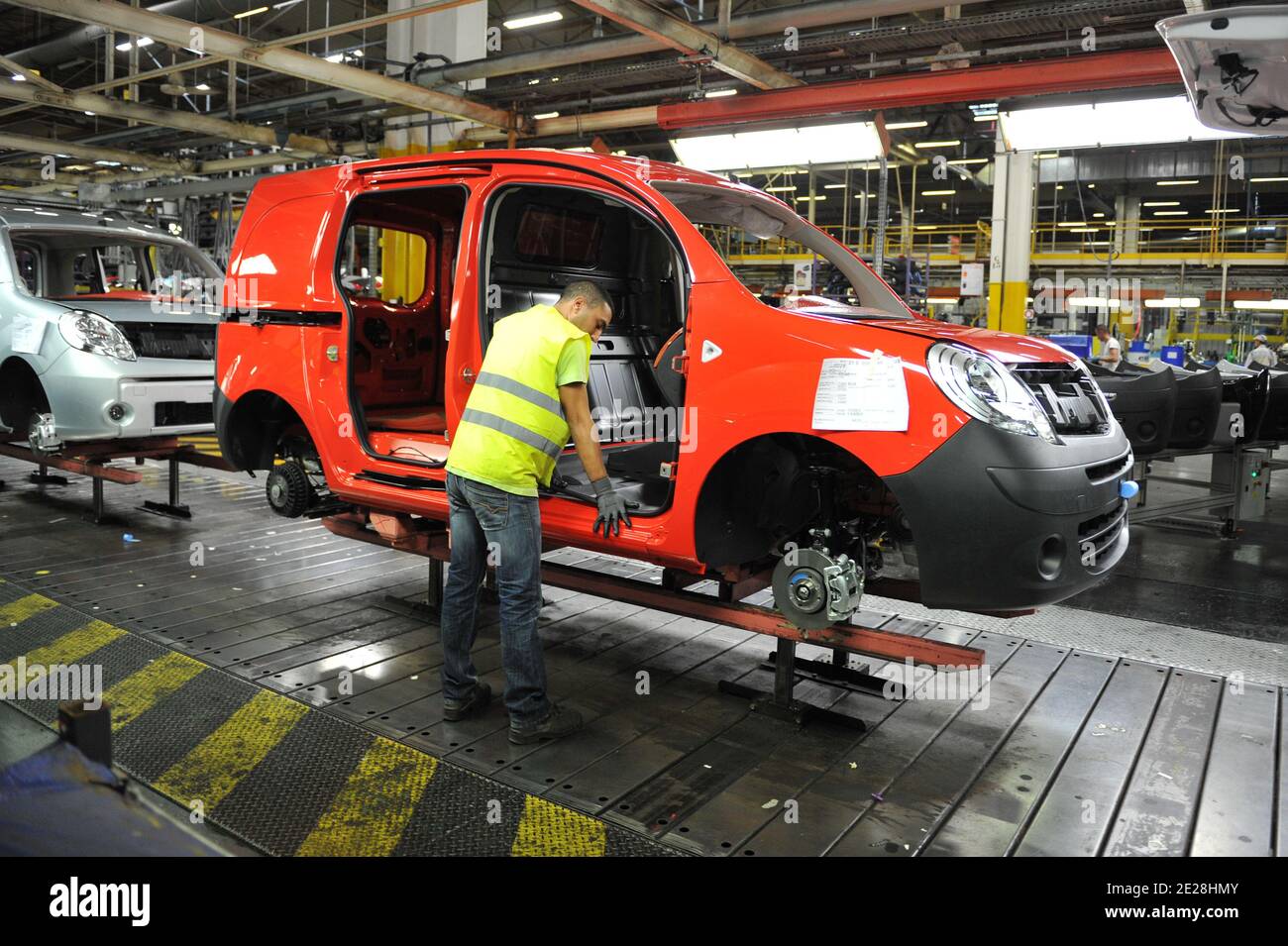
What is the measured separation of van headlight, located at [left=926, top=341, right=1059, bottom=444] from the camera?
9.35ft

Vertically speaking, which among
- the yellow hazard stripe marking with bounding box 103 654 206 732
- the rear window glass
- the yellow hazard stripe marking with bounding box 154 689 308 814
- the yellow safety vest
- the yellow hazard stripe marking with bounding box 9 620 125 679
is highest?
the rear window glass

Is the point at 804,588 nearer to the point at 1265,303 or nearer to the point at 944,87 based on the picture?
the point at 944,87

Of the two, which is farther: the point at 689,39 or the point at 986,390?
the point at 689,39

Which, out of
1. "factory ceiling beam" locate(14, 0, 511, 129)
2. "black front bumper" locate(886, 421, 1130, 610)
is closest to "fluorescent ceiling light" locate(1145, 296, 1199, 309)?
"factory ceiling beam" locate(14, 0, 511, 129)

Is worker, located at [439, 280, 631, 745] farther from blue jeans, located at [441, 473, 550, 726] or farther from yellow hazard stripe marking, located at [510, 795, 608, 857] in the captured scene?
yellow hazard stripe marking, located at [510, 795, 608, 857]

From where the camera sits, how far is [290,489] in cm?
489

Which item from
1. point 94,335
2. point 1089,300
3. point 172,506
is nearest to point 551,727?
point 94,335

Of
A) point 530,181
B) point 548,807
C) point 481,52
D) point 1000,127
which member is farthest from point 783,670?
point 481,52

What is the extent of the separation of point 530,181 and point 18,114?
20868mm

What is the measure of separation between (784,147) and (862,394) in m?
6.45

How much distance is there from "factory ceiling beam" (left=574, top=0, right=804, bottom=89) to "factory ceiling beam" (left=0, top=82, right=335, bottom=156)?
259 inches

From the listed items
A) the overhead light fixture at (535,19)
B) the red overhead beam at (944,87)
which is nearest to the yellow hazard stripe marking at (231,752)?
the red overhead beam at (944,87)

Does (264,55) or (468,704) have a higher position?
(264,55)

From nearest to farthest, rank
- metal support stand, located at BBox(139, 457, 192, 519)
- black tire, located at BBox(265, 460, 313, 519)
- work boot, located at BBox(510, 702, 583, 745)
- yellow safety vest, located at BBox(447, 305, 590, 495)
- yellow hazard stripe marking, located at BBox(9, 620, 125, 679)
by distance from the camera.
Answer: yellow safety vest, located at BBox(447, 305, 590, 495), work boot, located at BBox(510, 702, 583, 745), yellow hazard stripe marking, located at BBox(9, 620, 125, 679), black tire, located at BBox(265, 460, 313, 519), metal support stand, located at BBox(139, 457, 192, 519)
